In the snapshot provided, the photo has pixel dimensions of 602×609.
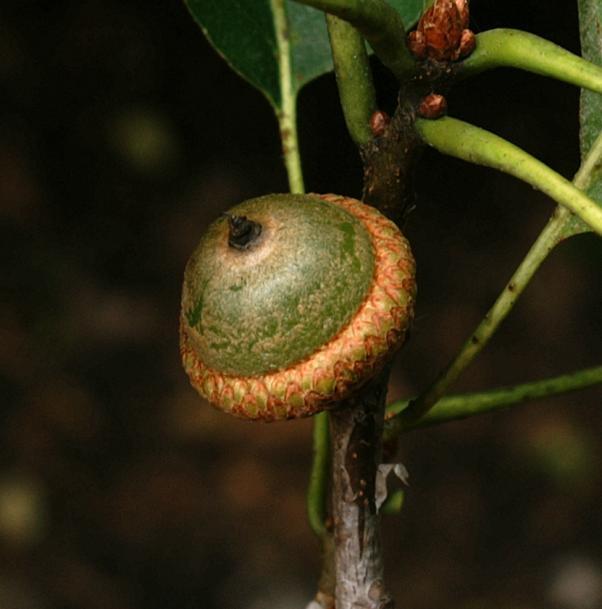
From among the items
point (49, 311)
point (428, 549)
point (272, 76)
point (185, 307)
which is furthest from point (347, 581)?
point (49, 311)

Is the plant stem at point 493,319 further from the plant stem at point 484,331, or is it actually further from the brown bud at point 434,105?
the brown bud at point 434,105

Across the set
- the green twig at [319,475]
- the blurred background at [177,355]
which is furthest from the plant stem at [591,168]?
the blurred background at [177,355]

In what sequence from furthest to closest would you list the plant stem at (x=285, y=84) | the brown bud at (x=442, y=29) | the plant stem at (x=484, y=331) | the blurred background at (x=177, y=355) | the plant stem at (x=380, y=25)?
1. the blurred background at (x=177, y=355)
2. the plant stem at (x=285, y=84)
3. the plant stem at (x=484, y=331)
4. the brown bud at (x=442, y=29)
5. the plant stem at (x=380, y=25)

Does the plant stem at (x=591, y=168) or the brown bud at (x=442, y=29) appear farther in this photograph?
the plant stem at (x=591, y=168)

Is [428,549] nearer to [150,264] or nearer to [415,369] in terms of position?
[415,369]

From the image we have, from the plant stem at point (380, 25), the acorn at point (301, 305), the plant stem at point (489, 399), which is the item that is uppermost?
the plant stem at point (380, 25)

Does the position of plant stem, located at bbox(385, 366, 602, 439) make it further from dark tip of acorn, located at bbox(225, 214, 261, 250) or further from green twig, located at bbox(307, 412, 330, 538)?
dark tip of acorn, located at bbox(225, 214, 261, 250)

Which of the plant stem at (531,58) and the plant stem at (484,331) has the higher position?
the plant stem at (531,58)
